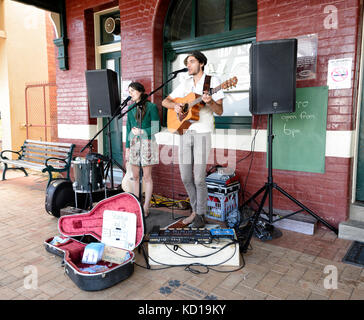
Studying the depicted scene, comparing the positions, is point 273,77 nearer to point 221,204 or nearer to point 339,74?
point 339,74

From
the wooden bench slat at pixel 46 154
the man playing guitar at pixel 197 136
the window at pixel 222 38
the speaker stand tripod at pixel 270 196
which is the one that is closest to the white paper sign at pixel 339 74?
the speaker stand tripod at pixel 270 196

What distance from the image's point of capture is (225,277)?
2.54 m

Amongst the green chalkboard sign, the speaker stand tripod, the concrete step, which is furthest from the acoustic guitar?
the concrete step

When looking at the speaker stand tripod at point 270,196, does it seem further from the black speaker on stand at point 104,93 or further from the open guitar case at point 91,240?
the black speaker on stand at point 104,93

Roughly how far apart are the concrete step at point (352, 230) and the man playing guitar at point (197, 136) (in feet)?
4.84

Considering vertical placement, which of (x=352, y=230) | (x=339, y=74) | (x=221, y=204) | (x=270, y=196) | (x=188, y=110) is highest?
(x=339, y=74)

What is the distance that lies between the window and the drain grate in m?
1.91

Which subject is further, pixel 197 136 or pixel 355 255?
pixel 197 136

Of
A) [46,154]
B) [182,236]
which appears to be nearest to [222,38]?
[182,236]

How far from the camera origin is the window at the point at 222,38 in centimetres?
418

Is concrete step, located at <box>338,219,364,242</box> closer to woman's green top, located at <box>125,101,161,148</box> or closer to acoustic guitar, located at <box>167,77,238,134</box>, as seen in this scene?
acoustic guitar, located at <box>167,77,238,134</box>

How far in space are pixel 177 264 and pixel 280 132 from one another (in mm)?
2021

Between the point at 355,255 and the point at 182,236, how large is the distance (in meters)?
1.64

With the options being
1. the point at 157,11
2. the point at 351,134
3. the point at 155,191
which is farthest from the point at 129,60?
the point at 351,134
